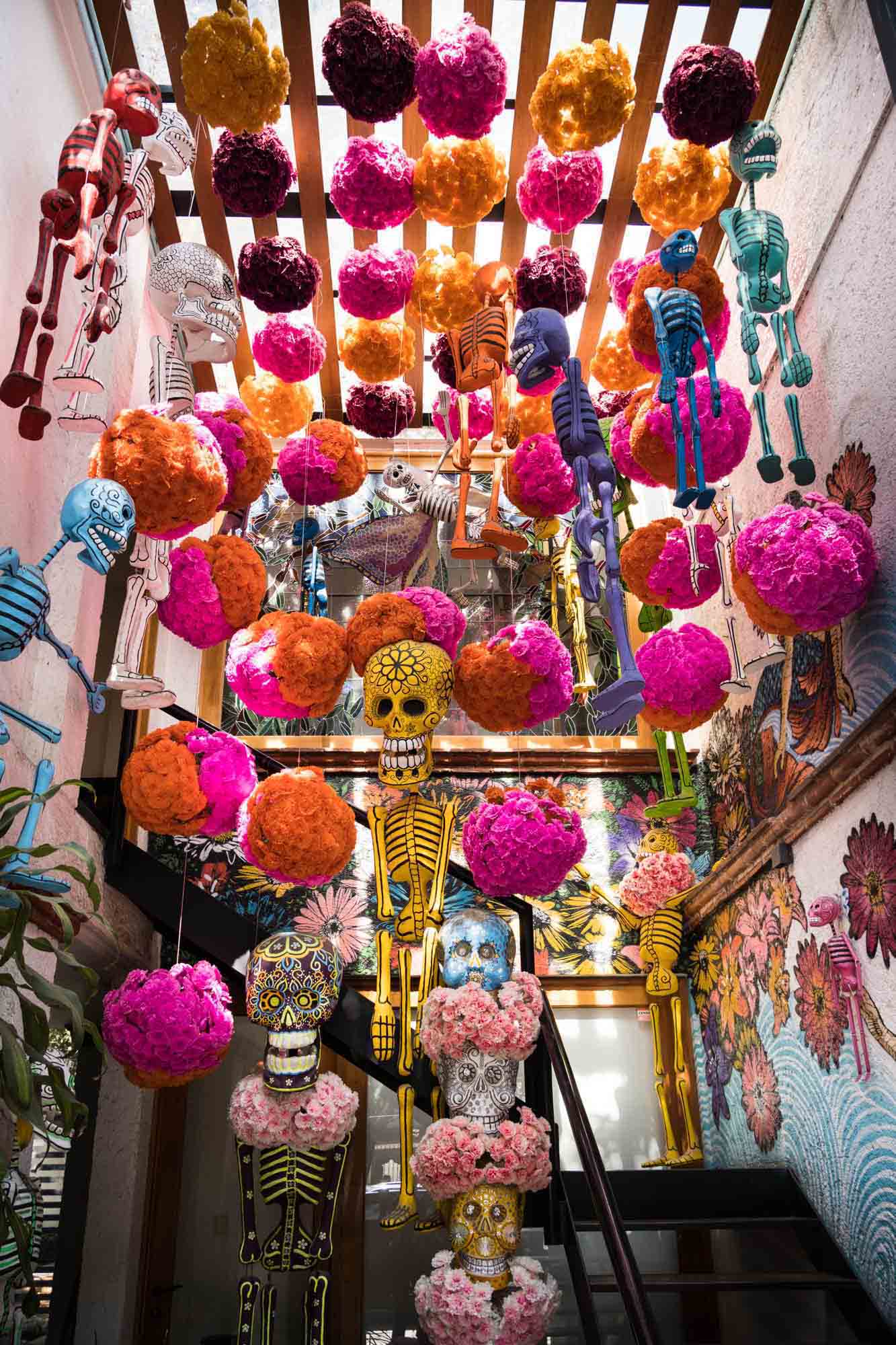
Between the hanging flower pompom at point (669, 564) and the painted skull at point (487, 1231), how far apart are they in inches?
89.4

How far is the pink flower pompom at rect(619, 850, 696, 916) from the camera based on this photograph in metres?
5.05

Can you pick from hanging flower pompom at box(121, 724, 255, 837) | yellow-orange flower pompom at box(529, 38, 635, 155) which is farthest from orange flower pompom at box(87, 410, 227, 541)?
yellow-orange flower pompom at box(529, 38, 635, 155)

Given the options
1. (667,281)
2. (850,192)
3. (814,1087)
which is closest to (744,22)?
(850,192)

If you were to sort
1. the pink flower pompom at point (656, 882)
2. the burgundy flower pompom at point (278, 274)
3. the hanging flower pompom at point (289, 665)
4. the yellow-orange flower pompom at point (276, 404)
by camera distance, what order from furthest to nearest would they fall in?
1. the pink flower pompom at point (656, 882)
2. the yellow-orange flower pompom at point (276, 404)
3. the burgundy flower pompom at point (278, 274)
4. the hanging flower pompom at point (289, 665)

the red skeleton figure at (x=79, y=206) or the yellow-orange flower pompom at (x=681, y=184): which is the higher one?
the yellow-orange flower pompom at (x=681, y=184)

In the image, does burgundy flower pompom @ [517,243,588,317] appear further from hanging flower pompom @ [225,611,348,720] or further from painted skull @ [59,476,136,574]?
painted skull @ [59,476,136,574]

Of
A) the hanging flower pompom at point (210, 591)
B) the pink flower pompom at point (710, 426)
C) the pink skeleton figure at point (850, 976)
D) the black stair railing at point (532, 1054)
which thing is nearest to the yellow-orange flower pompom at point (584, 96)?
the pink flower pompom at point (710, 426)

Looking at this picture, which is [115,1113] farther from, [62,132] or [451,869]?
[62,132]

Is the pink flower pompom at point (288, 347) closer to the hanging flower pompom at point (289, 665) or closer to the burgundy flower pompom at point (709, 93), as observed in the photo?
the hanging flower pompom at point (289, 665)

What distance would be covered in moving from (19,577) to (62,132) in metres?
2.42

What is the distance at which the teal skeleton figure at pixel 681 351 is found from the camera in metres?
3.36

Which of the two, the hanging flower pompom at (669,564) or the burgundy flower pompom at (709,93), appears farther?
the hanging flower pompom at (669,564)

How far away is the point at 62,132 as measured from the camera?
4082 mm

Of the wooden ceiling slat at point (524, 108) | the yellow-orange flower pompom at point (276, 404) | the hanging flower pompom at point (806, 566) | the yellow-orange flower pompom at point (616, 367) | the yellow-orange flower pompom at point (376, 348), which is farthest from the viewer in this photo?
the yellow-orange flower pompom at point (276, 404)
